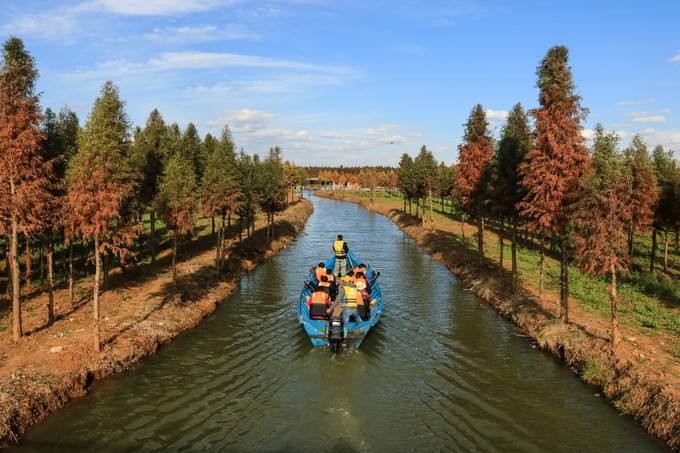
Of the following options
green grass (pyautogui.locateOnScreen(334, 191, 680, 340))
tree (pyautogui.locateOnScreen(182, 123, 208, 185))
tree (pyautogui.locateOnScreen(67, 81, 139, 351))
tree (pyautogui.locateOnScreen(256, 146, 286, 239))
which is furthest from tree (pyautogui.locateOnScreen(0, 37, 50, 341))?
tree (pyautogui.locateOnScreen(256, 146, 286, 239))

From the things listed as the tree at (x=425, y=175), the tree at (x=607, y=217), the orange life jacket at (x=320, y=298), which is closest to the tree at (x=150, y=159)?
the orange life jacket at (x=320, y=298)

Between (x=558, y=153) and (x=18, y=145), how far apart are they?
22.5 metres

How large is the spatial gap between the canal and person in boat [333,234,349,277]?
557 centimetres

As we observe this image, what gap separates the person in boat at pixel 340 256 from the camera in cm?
3023

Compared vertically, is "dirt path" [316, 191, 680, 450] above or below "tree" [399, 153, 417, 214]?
below

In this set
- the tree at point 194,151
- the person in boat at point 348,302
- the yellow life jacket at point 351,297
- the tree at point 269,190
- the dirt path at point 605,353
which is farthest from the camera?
the tree at point 269,190

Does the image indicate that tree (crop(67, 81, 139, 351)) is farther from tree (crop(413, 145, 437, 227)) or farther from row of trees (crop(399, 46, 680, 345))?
tree (crop(413, 145, 437, 227))

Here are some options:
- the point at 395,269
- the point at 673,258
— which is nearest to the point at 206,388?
the point at 395,269

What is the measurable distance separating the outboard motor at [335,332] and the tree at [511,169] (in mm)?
12997

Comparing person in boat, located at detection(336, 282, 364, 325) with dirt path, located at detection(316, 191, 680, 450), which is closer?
dirt path, located at detection(316, 191, 680, 450)

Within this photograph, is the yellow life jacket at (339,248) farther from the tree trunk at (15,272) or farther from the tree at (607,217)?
the tree trunk at (15,272)

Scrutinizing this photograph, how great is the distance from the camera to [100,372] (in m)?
17.6

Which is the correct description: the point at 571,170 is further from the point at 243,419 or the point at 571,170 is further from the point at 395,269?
the point at 395,269

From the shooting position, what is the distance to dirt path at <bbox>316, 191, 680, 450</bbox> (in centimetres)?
1420
